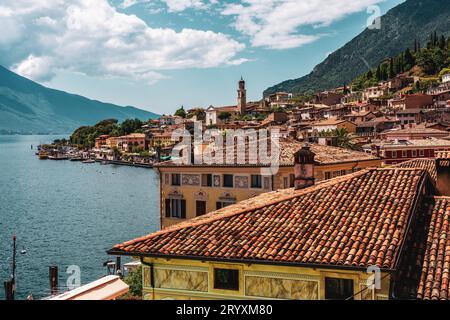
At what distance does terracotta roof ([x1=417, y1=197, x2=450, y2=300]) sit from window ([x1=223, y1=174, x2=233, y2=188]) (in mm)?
16016

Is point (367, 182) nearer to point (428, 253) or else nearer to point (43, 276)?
point (428, 253)

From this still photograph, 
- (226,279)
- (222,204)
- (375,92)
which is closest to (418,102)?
(375,92)

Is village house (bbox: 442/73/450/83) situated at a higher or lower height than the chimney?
higher

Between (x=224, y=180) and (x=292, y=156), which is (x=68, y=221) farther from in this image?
(x=292, y=156)

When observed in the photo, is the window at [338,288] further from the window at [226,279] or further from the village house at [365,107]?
the village house at [365,107]

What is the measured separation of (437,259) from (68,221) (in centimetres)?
5946

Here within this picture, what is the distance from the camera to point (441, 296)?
9500 millimetres

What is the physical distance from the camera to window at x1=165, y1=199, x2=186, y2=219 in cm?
3005

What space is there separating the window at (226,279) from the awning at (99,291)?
3147 mm

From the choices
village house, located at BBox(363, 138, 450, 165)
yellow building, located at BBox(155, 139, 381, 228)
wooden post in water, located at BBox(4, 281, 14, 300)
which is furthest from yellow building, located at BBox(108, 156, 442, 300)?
village house, located at BBox(363, 138, 450, 165)

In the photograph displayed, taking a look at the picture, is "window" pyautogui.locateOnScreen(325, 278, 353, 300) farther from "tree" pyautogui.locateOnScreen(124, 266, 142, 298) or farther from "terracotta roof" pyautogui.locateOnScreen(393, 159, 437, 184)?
"tree" pyautogui.locateOnScreen(124, 266, 142, 298)

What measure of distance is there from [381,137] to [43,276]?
243 feet

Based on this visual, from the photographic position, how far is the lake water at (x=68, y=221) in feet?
A: 132
